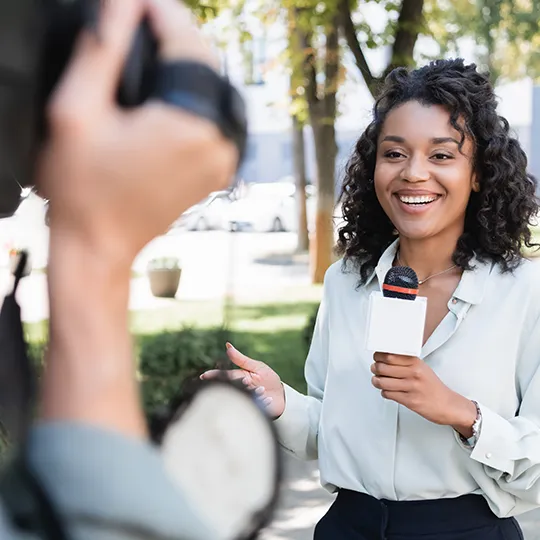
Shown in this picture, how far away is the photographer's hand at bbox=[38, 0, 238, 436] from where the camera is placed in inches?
25.8

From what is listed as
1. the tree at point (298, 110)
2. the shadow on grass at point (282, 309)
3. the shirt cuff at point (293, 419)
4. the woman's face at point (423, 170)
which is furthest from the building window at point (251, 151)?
the shadow on grass at point (282, 309)

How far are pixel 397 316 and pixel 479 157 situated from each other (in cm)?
50

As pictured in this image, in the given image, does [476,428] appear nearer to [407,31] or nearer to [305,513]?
[305,513]

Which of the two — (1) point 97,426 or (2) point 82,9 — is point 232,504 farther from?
(2) point 82,9

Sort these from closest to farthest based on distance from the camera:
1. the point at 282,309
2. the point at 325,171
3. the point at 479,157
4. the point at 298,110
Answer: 1. the point at 479,157
2. the point at 325,171
3. the point at 298,110
4. the point at 282,309

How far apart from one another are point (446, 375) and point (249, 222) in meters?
0.80

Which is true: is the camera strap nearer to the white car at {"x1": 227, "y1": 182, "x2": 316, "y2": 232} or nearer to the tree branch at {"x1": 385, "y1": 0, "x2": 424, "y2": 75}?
the white car at {"x1": 227, "y1": 182, "x2": 316, "y2": 232}

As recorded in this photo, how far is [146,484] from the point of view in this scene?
2.20 feet

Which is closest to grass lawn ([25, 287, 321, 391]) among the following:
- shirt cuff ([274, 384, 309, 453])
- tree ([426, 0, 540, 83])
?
shirt cuff ([274, 384, 309, 453])

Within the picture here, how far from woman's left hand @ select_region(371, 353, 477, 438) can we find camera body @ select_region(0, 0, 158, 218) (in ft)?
2.63

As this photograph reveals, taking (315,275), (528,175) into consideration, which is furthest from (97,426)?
(315,275)

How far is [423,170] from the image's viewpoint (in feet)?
4.95

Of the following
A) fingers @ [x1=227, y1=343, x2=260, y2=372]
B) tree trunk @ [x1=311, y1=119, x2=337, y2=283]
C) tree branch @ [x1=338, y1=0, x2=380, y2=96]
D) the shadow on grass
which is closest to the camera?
fingers @ [x1=227, y1=343, x2=260, y2=372]

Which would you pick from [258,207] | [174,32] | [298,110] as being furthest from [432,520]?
[298,110]
